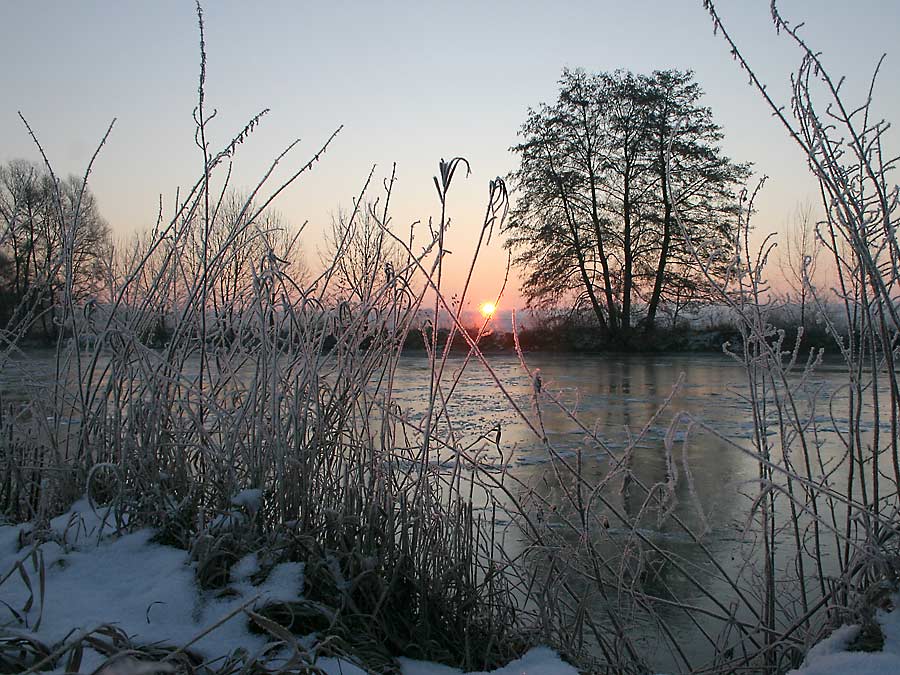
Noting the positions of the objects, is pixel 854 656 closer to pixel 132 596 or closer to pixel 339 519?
pixel 339 519

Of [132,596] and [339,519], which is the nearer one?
[132,596]

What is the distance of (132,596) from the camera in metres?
1.82

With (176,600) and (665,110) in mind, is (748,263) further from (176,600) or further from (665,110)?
(665,110)

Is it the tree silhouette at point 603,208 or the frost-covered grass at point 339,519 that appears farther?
the tree silhouette at point 603,208

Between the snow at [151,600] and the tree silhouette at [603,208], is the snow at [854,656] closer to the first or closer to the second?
the snow at [151,600]

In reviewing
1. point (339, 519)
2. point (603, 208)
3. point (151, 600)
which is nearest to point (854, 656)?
point (339, 519)

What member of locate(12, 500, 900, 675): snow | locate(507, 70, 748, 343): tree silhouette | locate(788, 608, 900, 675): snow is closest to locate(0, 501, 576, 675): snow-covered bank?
locate(12, 500, 900, 675): snow

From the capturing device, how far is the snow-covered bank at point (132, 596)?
162 centimetres

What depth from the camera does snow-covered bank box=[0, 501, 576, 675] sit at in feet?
5.31

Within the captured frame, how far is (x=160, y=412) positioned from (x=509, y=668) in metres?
1.35

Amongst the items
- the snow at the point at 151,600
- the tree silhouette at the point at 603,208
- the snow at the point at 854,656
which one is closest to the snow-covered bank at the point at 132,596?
the snow at the point at 151,600

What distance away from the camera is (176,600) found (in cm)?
180

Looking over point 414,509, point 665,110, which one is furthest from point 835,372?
point 414,509

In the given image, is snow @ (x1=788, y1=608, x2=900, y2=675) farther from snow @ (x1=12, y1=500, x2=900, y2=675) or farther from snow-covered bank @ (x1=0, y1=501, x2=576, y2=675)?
snow-covered bank @ (x1=0, y1=501, x2=576, y2=675)
